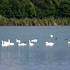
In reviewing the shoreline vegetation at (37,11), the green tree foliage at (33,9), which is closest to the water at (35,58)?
the shoreline vegetation at (37,11)

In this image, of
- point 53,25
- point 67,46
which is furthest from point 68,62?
point 53,25

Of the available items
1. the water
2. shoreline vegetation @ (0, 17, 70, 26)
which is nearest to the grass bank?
shoreline vegetation @ (0, 17, 70, 26)

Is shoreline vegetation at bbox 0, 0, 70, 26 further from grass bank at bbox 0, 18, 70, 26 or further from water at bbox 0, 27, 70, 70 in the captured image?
water at bbox 0, 27, 70, 70

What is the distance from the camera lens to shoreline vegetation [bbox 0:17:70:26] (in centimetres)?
4206

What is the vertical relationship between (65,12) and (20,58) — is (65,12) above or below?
below

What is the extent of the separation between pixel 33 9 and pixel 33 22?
19.2 ft

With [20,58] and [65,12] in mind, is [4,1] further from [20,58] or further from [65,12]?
[20,58]

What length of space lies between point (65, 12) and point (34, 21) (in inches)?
236

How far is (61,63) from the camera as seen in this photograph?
1725cm

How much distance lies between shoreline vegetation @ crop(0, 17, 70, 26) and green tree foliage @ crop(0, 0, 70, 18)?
2.62 m

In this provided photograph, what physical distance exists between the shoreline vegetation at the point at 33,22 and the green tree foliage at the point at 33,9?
262cm

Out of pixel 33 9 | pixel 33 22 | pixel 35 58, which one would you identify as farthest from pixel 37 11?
pixel 35 58

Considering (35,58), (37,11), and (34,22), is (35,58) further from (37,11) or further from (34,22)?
(37,11)

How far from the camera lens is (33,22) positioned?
141 ft
